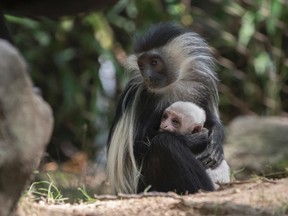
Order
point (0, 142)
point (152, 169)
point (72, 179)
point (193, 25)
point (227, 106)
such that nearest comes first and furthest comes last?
1. point (0, 142)
2. point (152, 169)
3. point (72, 179)
4. point (193, 25)
5. point (227, 106)

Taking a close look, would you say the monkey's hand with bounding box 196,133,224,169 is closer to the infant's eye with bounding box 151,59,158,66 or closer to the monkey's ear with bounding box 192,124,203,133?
the monkey's ear with bounding box 192,124,203,133

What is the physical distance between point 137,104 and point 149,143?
0.28 m

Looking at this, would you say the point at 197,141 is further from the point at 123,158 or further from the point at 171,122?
the point at 123,158

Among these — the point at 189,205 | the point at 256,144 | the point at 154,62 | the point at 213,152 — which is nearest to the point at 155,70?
the point at 154,62

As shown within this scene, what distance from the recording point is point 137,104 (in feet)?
15.0

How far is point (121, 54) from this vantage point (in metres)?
7.81

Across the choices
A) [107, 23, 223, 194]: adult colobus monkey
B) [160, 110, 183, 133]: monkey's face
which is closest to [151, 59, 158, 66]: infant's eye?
[107, 23, 223, 194]: adult colobus monkey

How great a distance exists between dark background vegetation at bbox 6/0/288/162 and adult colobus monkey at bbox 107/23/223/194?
103 inches

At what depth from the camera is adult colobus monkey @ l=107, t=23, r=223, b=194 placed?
4.28 meters

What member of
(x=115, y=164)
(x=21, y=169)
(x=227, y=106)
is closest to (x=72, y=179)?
(x=115, y=164)

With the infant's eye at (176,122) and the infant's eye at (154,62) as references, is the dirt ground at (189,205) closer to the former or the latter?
the infant's eye at (176,122)

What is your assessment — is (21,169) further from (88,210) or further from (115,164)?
(115,164)

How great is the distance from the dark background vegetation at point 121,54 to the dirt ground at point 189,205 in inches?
162

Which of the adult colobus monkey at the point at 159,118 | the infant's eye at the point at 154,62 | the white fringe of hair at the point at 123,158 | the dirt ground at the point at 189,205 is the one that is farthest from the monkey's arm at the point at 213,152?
the dirt ground at the point at 189,205
